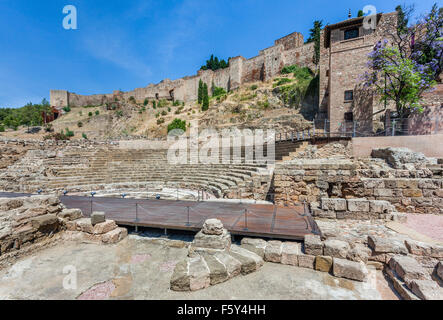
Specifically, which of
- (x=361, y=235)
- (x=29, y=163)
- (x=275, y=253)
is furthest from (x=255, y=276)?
(x=29, y=163)

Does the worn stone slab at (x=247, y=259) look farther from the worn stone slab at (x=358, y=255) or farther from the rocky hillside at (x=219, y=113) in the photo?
the rocky hillside at (x=219, y=113)

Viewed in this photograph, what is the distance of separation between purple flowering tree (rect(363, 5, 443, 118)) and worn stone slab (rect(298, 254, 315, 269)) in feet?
55.7

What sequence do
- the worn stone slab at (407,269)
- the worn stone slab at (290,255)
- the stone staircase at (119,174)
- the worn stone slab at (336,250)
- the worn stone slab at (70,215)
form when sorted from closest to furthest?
the worn stone slab at (407,269) → the worn stone slab at (336,250) → the worn stone slab at (290,255) → the worn stone slab at (70,215) → the stone staircase at (119,174)

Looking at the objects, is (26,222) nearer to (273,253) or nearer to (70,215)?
(70,215)

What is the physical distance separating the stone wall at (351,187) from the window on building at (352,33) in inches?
738

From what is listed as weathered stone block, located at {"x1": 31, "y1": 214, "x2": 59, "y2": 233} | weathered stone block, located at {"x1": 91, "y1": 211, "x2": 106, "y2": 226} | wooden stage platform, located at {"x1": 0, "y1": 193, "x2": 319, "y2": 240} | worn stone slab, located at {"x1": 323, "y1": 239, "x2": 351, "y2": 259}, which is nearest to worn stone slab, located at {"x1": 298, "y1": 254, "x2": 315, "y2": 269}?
worn stone slab, located at {"x1": 323, "y1": 239, "x2": 351, "y2": 259}

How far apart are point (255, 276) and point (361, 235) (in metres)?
2.92

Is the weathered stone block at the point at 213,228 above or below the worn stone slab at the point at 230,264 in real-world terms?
above

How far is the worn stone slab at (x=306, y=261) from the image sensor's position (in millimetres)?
3889

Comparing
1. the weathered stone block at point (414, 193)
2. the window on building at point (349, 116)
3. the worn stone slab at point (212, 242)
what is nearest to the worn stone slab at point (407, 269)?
the worn stone slab at point (212, 242)

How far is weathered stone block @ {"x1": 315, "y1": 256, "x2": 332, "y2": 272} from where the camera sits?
3732 mm

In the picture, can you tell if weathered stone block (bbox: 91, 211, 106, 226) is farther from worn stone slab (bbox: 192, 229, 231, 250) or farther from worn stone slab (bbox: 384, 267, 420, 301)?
worn stone slab (bbox: 384, 267, 420, 301)

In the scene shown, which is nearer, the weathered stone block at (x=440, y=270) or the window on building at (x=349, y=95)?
the weathered stone block at (x=440, y=270)

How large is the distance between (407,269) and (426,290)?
43 centimetres
